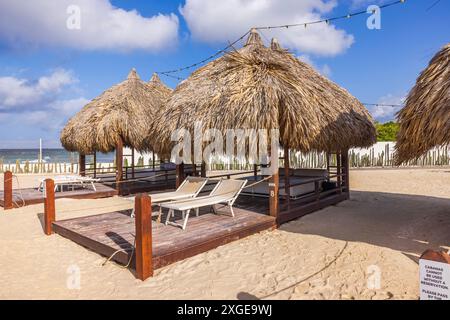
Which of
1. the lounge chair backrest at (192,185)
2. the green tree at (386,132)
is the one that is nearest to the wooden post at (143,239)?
the lounge chair backrest at (192,185)

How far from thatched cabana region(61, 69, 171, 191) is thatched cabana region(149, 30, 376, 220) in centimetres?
280

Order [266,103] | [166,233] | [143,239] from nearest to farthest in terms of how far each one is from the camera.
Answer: [143,239] < [166,233] < [266,103]

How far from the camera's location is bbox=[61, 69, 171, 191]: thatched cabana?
29.3ft

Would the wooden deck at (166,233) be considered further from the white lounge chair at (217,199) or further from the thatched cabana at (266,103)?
the thatched cabana at (266,103)

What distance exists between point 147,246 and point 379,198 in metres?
6.66

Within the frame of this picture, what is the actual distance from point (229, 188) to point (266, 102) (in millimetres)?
1774

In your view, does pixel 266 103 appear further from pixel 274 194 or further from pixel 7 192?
pixel 7 192

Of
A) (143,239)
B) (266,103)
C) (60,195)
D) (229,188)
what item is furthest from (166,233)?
(60,195)

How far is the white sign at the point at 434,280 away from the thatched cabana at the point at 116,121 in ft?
25.3

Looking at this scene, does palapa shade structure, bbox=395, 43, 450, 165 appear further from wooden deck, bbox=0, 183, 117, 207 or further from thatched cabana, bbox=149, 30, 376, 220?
wooden deck, bbox=0, 183, 117, 207

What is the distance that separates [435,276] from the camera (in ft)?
4.81

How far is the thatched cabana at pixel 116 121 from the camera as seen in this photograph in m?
8.95

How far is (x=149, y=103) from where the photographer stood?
32.9 ft
